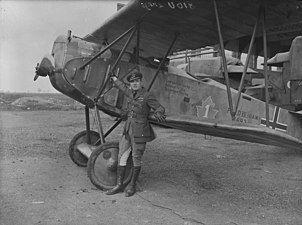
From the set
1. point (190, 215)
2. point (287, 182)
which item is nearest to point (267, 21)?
point (287, 182)

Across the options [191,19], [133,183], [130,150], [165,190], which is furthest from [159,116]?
[191,19]

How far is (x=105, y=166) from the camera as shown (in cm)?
448

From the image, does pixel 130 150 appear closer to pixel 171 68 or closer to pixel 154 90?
pixel 154 90

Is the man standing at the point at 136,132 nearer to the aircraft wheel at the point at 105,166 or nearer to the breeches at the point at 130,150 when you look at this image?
the breeches at the point at 130,150

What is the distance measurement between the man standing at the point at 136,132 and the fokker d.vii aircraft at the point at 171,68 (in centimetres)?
16

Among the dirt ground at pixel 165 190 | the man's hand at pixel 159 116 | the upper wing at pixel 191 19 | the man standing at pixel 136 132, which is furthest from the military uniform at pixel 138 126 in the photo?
the upper wing at pixel 191 19

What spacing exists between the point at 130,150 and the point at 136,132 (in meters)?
0.29

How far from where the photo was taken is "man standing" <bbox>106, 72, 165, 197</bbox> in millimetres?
4340

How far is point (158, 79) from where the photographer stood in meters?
5.64

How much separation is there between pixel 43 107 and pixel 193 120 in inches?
657

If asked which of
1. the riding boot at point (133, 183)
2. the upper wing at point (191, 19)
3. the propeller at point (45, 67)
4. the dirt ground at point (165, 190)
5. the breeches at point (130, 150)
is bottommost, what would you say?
the dirt ground at point (165, 190)

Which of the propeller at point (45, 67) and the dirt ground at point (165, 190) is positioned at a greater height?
the propeller at point (45, 67)

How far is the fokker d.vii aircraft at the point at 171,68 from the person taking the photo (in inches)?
164

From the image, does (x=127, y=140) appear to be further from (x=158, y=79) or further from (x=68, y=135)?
(x=68, y=135)
